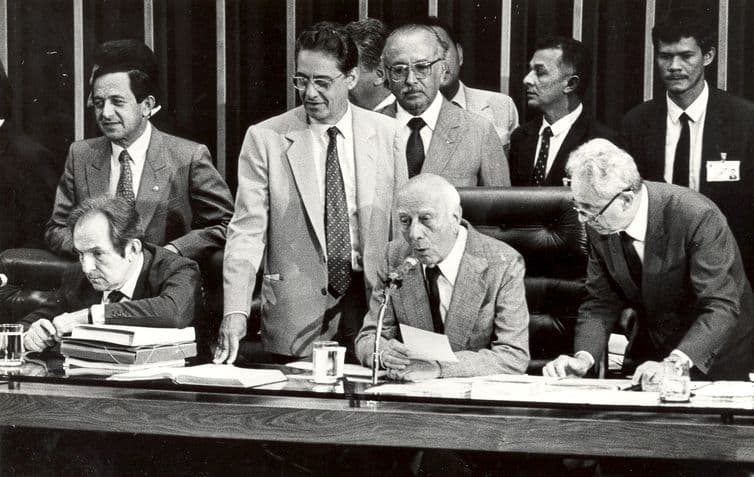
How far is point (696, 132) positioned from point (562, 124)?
0.46m

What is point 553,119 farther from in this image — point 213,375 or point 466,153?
point 213,375

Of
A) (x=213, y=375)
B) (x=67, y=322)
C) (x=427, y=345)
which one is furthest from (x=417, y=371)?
(x=67, y=322)

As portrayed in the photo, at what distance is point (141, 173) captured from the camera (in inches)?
142

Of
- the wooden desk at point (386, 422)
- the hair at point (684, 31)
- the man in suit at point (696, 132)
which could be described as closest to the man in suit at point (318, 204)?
the wooden desk at point (386, 422)

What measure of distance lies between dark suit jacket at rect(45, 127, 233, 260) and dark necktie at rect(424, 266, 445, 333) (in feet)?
3.42

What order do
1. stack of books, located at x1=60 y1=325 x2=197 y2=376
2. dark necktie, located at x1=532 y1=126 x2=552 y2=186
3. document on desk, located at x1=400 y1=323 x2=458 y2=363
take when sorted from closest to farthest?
document on desk, located at x1=400 y1=323 x2=458 y2=363
stack of books, located at x1=60 y1=325 x2=197 y2=376
dark necktie, located at x1=532 y1=126 x2=552 y2=186

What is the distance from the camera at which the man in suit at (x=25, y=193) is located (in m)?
3.96

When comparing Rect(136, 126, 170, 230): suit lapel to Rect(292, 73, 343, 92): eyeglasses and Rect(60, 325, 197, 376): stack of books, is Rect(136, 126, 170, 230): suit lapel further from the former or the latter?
Rect(60, 325, 197, 376): stack of books

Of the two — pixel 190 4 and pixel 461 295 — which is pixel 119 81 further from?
pixel 461 295

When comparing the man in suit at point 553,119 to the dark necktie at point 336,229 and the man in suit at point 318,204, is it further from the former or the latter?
the dark necktie at point 336,229

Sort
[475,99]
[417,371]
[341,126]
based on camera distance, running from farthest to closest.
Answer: [475,99], [341,126], [417,371]

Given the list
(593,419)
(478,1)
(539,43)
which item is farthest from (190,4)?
(593,419)

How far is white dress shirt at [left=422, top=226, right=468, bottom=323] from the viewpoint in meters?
2.72

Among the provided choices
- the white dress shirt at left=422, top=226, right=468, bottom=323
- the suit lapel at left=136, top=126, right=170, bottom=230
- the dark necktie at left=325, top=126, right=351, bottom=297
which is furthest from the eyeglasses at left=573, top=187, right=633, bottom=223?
the suit lapel at left=136, top=126, right=170, bottom=230
